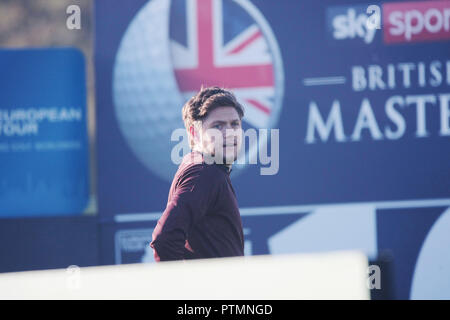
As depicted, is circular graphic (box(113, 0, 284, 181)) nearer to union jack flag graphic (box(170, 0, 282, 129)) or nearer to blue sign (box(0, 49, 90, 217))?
union jack flag graphic (box(170, 0, 282, 129))

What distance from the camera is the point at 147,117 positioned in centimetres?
418

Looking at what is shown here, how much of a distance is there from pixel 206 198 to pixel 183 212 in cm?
10

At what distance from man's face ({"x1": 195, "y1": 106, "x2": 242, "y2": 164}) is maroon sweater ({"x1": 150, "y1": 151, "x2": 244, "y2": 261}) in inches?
2.6

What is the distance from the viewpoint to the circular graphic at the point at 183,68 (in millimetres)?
4121

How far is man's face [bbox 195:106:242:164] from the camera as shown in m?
2.45

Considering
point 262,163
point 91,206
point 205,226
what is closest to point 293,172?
point 262,163

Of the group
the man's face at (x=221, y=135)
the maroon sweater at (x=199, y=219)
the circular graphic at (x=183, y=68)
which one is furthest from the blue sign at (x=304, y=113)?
the maroon sweater at (x=199, y=219)

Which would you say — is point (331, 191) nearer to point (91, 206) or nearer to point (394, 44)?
point (394, 44)

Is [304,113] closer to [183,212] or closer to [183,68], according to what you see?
[183,68]

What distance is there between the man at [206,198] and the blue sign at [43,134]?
187 cm

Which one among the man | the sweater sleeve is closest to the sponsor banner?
the man

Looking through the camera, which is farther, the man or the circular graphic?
the circular graphic

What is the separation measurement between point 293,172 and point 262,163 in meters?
0.22

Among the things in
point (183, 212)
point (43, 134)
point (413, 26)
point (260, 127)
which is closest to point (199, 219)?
point (183, 212)
